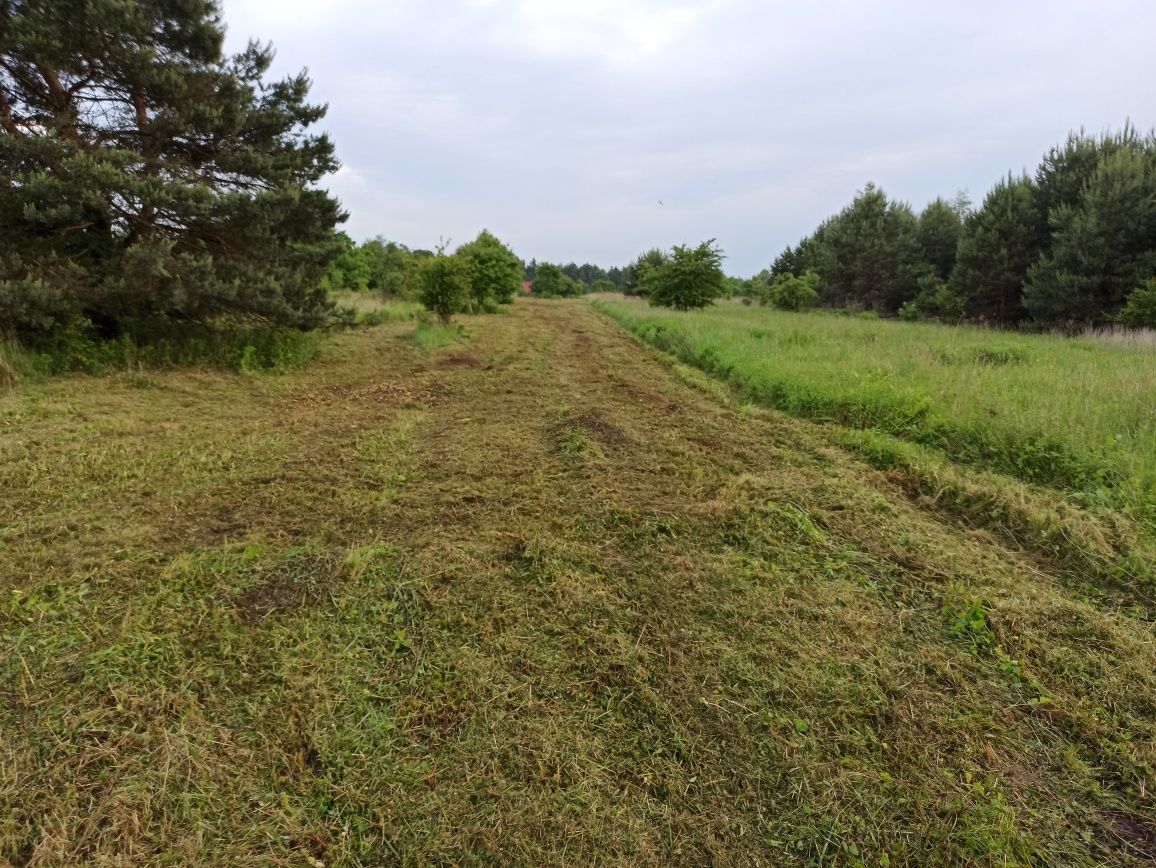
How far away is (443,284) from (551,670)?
13822mm

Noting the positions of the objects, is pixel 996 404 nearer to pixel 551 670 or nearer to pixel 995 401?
pixel 995 401

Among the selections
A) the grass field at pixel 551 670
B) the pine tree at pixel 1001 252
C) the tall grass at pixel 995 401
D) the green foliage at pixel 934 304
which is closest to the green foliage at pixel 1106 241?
the pine tree at pixel 1001 252

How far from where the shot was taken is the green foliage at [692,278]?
2531 centimetres

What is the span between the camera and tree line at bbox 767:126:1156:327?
15383mm

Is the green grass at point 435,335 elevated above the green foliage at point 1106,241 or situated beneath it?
situated beneath

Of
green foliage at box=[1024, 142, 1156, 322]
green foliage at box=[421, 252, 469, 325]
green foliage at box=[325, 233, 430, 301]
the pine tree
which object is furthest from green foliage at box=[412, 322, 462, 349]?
the pine tree

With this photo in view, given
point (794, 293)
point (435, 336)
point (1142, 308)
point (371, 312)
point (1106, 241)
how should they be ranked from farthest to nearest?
point (794, 293)
point (1106, 241)
point (1142, 308)
point (435, 336)
point (371, 312)

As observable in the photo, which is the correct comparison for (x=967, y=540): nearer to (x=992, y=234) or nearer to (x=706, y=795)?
(x=706, y=795)

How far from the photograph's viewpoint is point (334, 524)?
3.39 m

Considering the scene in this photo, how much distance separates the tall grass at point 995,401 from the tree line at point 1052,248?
9.63m

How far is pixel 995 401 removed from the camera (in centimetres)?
508

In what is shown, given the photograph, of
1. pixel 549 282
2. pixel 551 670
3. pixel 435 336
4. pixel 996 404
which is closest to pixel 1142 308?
pixel 996 404

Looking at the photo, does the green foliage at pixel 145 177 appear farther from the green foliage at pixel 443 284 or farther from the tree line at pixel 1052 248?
the tree line at pixel 1052 248

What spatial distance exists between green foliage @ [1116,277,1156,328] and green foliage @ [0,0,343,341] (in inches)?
816
